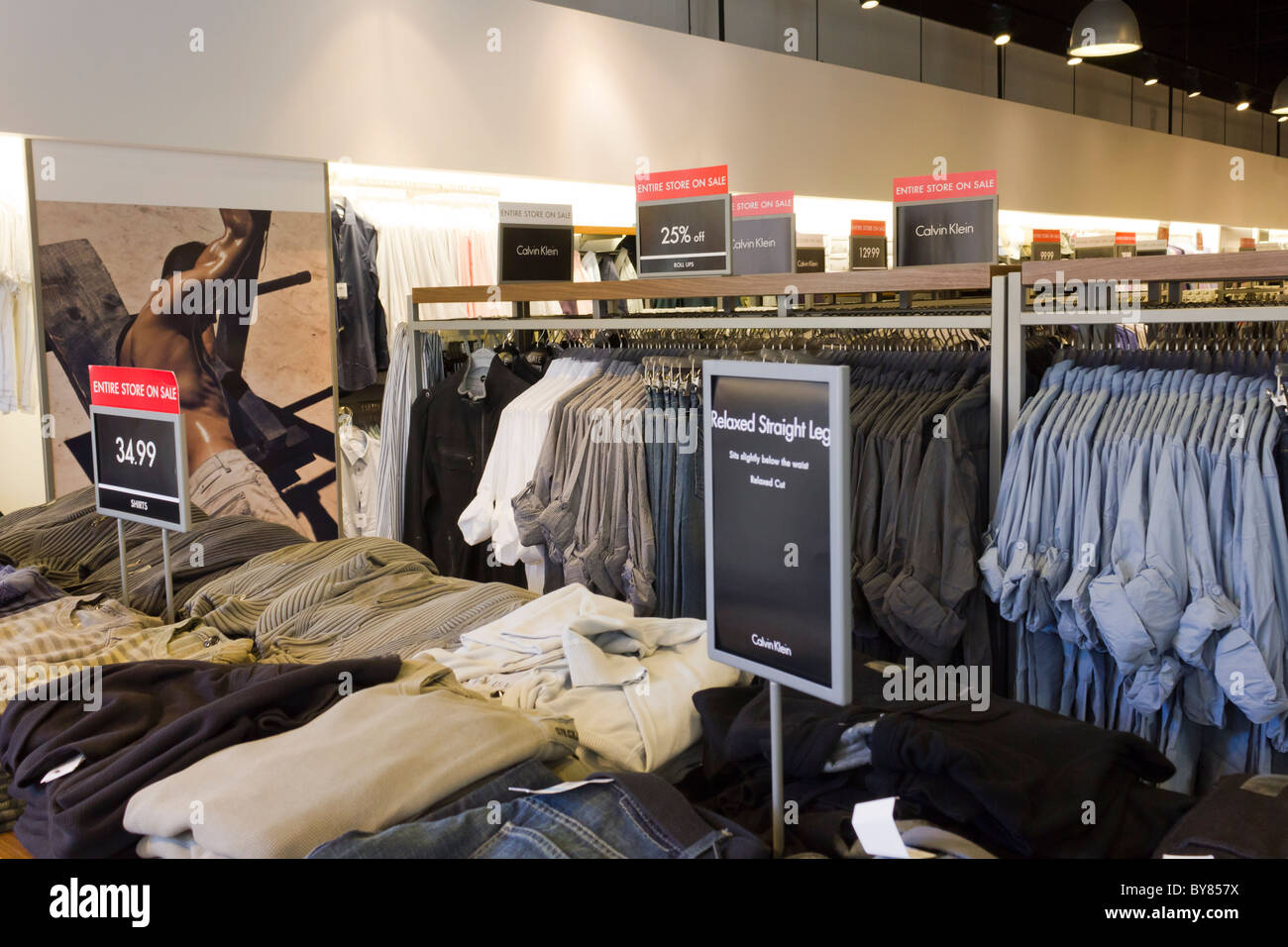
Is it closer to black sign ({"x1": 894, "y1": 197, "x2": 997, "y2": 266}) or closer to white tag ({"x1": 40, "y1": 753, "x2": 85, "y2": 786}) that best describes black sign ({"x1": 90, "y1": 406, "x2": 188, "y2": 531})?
white tag ({"x1": 40, "y1": 753, "x2": 85, "y2": 786})

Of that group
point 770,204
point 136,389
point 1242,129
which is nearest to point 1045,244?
point 770,204

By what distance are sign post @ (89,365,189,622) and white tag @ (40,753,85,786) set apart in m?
0.81

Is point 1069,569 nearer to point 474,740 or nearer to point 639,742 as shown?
point 639,742

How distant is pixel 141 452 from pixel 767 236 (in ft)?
10.5

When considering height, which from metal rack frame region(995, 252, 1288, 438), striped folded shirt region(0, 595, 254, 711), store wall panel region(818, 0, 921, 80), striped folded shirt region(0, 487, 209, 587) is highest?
store wall panel region(818, 0, 921, 80)

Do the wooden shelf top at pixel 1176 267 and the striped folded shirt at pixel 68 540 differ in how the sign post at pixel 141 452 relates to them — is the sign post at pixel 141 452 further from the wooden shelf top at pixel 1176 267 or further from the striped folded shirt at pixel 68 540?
the wooden shelf top at pixel 1176 267

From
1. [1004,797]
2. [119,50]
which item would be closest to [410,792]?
[1004,797]

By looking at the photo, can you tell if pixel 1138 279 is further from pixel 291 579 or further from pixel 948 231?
pixel 291 579

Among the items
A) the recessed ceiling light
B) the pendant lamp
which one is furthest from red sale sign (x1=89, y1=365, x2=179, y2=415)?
the recessed ceiling light

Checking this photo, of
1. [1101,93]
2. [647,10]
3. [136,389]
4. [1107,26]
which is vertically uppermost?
[1101,93]

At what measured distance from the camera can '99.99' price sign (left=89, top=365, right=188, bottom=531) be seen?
231cm

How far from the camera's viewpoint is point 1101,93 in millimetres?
13914

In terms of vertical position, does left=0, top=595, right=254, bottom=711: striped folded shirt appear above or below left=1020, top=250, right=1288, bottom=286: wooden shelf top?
below
